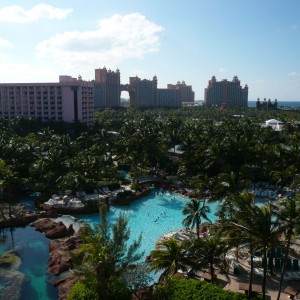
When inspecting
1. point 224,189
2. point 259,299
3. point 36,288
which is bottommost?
point 36,288

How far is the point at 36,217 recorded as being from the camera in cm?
3441

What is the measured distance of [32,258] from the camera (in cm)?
2731

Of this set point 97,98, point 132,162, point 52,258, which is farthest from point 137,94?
point 52,258

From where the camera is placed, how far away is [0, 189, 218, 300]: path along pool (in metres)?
23.5

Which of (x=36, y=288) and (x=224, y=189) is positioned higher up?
(x=224, y=189)

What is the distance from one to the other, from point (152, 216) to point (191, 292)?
1830 centimetres

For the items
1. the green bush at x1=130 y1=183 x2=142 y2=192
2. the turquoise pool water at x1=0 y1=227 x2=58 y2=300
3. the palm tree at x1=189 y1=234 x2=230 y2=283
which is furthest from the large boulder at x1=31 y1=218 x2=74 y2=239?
the palm tree at x1=189 y1=234 x2=230 y2=283

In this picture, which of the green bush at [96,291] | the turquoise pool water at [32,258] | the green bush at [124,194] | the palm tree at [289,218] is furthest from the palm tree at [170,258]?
the green bush at [124,194]

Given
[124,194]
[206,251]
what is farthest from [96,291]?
[124,194]

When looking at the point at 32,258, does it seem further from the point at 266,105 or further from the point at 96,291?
the point at 266,105

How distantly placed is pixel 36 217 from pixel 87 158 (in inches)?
404

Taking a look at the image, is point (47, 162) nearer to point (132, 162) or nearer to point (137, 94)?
point (132, 162)

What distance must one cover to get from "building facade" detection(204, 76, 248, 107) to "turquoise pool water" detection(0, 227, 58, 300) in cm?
17237

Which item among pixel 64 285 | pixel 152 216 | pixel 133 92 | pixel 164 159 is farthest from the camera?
pixel 133 92
